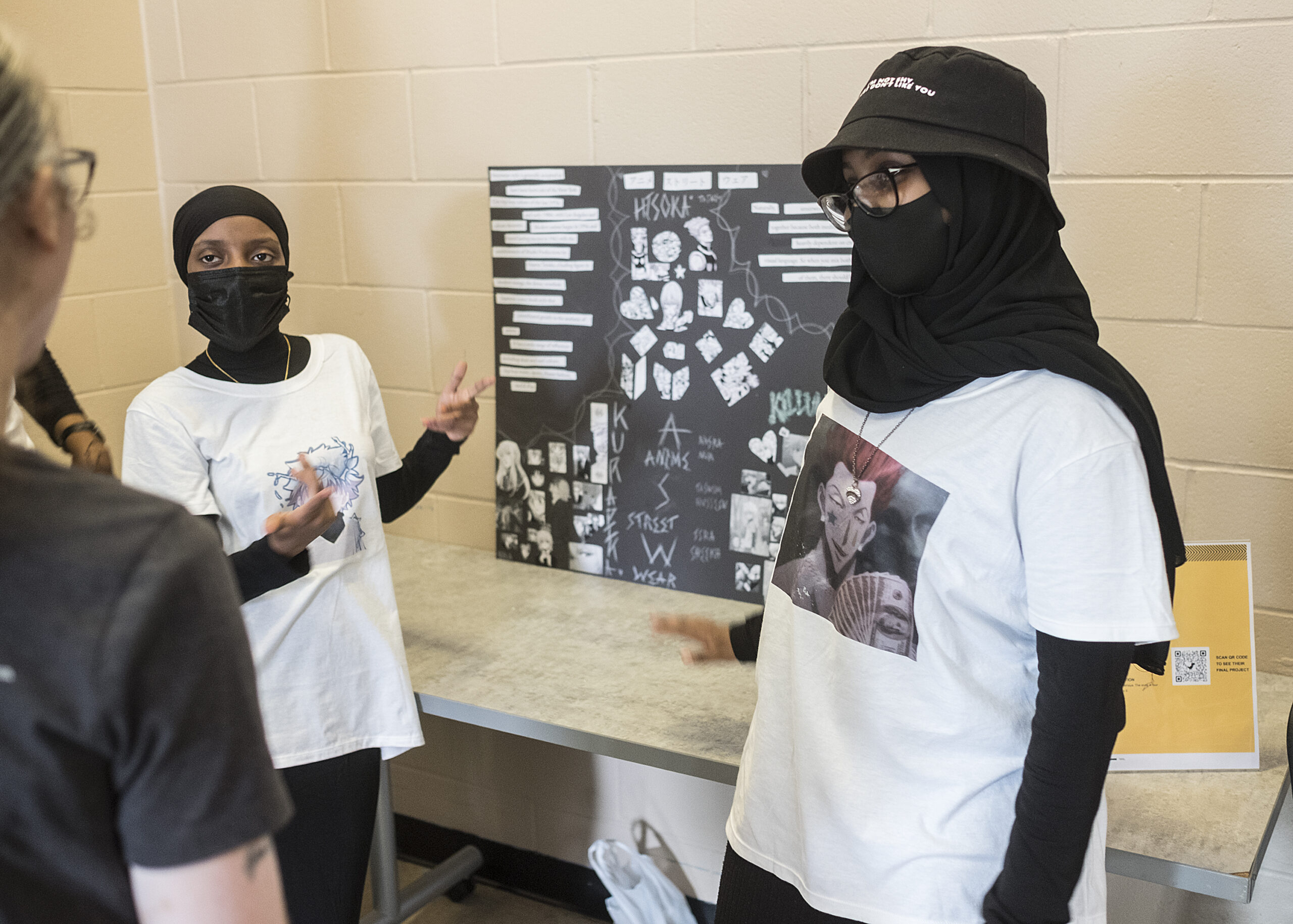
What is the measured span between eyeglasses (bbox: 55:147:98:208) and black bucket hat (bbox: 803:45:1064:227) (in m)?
0.76

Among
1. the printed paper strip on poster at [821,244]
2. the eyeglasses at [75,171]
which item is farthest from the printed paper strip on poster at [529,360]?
the eyeglasses at [75,171]

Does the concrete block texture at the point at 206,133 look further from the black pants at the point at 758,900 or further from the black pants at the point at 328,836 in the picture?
the black pants at the point at 758,900

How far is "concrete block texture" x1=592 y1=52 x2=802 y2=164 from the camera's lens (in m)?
1.92

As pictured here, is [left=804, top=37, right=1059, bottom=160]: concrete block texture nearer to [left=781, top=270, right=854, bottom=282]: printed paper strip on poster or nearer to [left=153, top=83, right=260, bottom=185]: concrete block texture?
[left=781, top=270, right=854, bottom=282]: printed paper strip on poster

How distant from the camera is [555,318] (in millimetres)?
2209

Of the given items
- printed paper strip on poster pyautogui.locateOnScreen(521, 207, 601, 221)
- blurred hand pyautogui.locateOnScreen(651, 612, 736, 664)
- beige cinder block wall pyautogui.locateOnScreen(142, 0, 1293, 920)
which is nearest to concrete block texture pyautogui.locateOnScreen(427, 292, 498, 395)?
beige cinder block wall pyautogui.locateOnScreen(142, 0, 1293, 920)

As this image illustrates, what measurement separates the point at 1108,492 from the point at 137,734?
0.83 m

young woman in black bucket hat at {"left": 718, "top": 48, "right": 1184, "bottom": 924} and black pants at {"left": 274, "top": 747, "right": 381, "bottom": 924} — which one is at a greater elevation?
young woman in black bucket hat at {"left": 718, "top": 48, "right": 1184, "bottom": 924}

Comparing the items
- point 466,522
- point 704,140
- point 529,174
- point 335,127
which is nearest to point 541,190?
point 529,174

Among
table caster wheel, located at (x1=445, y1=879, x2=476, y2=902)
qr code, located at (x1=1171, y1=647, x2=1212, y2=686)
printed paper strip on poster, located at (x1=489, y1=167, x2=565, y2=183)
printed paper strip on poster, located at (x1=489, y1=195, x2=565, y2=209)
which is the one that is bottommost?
table caster wheel, located at (x1=445, y1=879, x2=476, y2=902)

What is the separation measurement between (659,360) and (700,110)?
1.64 ft

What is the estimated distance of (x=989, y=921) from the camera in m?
1.05

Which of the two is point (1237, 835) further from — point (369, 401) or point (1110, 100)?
point (369, 401)

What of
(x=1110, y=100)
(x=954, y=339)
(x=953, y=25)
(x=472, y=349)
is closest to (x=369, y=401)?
(x=472, y=349)
